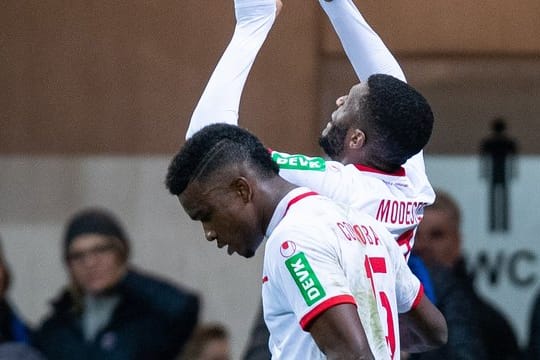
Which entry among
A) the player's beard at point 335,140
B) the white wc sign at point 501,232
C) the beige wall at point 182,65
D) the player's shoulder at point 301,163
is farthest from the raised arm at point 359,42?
the white wc sign at point 501,232

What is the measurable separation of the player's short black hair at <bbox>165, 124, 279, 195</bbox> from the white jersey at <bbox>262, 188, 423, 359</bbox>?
12cm

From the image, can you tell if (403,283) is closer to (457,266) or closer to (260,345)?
(260,345)

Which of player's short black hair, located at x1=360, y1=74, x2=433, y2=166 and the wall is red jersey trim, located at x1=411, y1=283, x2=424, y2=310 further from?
the wall

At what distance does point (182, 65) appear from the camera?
7.67 meters

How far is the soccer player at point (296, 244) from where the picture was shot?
384cm

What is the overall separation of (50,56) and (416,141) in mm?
3567

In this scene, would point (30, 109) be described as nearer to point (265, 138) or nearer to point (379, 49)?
point (265, 138)

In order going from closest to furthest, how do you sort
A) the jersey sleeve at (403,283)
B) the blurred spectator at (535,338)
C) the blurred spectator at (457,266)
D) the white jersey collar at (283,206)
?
the white jersey collar at (283,206)
the jersey sleeve at (403,283)
the blurred spectator at (535,338)
the blurred spectator at (457,266)

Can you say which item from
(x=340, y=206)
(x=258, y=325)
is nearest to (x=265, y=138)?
(x=258, y=325)

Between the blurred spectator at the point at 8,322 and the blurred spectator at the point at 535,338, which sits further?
the blurred spectator at the point at 8,322

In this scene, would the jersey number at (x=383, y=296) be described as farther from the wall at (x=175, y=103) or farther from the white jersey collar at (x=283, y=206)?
the wall at (x=175, y=103)

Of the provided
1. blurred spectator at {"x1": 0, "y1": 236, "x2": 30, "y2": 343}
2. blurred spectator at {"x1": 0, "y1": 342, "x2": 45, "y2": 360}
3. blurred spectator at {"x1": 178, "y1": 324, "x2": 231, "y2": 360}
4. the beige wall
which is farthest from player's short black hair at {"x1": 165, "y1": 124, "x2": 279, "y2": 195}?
the beige wall

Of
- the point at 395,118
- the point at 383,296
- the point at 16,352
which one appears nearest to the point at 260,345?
the point at 16,352

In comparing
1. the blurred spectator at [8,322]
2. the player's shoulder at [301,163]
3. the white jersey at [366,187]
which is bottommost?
the blurred spectator at [8,322]
